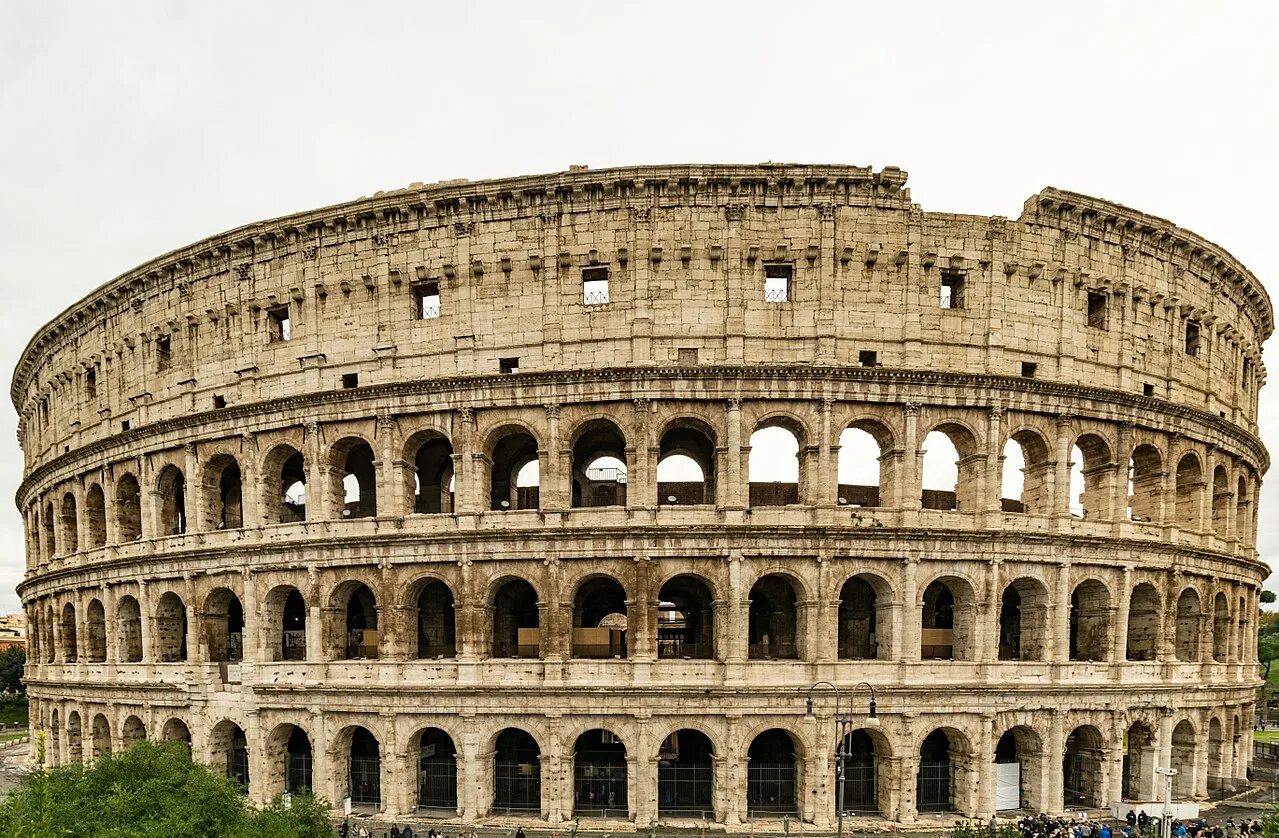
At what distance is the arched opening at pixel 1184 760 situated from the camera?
26.3m

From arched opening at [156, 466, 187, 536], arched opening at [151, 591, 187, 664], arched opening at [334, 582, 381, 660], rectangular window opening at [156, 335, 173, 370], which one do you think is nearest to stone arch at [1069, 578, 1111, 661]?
arched opening at [334, 582, 381, 660]

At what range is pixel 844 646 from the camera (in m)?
26.0

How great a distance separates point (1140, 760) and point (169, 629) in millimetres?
34576

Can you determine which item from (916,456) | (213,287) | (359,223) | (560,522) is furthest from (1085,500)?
(213,287)

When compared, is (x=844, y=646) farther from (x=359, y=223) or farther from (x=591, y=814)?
(x=359, y=223)

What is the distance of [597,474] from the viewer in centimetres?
2883

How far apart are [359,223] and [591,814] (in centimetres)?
2056

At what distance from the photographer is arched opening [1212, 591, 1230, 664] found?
95.5 ft

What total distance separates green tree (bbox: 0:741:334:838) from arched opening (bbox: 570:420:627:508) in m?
13.4

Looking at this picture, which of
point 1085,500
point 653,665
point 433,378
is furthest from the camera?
point 1085,500

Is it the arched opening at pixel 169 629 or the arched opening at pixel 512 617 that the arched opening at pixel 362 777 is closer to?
the arched opening at pixel 512 617

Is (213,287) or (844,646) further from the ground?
(213,287)

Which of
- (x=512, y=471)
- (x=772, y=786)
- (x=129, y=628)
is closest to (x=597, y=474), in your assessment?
(x=512, y=471)

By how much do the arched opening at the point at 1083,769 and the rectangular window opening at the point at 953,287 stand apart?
14.1 metres
